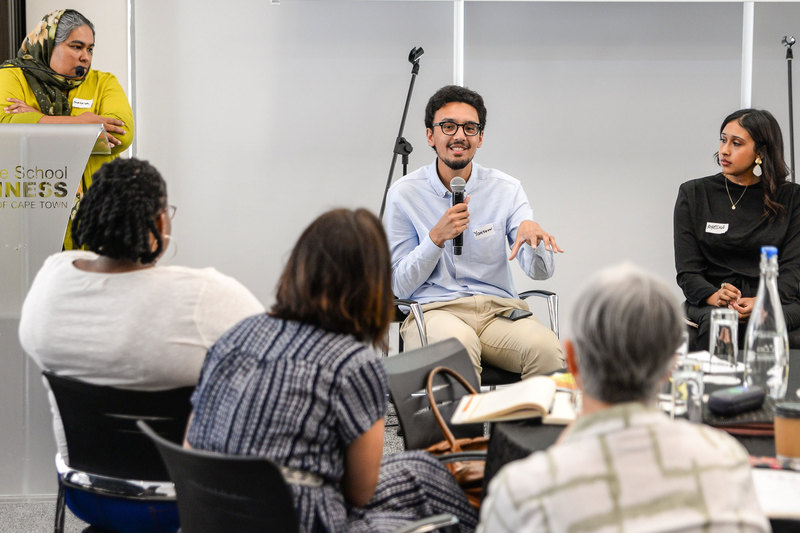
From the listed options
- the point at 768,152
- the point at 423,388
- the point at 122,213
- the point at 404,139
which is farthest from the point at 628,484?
the point at 404,139

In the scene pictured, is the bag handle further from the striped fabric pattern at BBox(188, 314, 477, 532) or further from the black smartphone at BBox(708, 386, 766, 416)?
the black smartphone at BBox(708, 386, 766, 416)

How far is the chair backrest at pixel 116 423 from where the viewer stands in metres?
1.87

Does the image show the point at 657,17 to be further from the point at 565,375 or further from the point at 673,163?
the point at 565,375

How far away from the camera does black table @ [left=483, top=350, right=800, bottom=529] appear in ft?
5.24

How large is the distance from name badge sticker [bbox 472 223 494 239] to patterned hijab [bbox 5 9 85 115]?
179 centimetres

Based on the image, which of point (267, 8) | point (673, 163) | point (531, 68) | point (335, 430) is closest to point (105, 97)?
point (267, 8)

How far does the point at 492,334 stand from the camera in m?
3.47

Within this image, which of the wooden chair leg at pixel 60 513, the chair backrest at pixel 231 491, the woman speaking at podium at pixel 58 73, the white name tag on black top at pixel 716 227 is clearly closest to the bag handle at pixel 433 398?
the chair backrest at pixel 231 491

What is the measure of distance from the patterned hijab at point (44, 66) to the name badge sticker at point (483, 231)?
179 cm

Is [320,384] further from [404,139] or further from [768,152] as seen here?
[404,139]

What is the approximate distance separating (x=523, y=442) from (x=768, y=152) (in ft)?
8.48

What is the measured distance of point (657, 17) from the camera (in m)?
5.11

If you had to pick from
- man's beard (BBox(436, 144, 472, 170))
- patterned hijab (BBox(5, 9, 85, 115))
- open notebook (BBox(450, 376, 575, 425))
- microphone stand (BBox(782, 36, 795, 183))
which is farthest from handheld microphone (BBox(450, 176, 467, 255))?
microphone stand (BBox(782, 36, 795, 183))

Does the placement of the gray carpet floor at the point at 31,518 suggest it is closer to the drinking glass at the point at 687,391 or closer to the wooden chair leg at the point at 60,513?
the wooden chair leg at the point at 60,513
